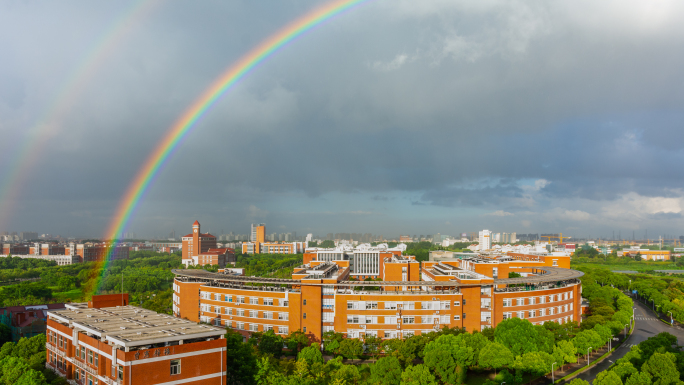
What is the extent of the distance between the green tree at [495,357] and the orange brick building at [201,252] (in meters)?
84.5

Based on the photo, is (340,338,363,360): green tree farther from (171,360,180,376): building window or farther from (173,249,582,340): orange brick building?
(171,360,180,376): building window

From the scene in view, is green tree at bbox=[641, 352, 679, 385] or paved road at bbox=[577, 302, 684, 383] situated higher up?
green tree at bbox=[641, 352, 679, 385]

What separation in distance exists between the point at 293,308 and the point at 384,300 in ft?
21.1

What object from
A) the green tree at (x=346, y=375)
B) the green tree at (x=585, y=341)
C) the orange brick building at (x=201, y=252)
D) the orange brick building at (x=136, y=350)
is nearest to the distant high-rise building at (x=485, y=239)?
the orange brick building at (x=201, y=252)

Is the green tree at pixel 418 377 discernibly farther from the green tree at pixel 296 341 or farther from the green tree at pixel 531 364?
the green tree at pixel 296 341

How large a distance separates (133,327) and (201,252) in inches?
3667

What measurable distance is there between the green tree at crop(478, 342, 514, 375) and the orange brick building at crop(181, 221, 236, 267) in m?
84.5

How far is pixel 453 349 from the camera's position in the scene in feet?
76.2

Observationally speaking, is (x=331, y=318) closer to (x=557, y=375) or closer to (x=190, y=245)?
(x=557, y=375)

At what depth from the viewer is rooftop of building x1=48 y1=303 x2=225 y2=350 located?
16.2 meters

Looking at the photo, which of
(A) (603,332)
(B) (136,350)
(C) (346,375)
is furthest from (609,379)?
(B) (136,350)

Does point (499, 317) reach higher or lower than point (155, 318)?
lower

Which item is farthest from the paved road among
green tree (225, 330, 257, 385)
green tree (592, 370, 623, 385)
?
green tree (225, 330, 257, 385)

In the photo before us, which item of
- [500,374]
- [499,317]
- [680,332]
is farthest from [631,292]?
[500,374]
